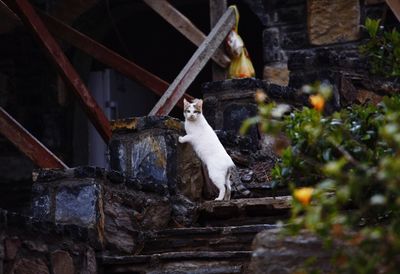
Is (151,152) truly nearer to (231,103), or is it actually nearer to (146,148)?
(146,148)

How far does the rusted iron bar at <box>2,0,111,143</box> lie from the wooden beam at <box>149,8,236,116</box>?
0.45 metres

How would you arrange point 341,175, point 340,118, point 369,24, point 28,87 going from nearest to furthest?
point 341,175
point 340,118
point 369,24
point 28,87

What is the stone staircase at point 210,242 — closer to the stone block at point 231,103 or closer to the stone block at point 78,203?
the stone block at point 78,203

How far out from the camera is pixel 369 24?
3.67 meters

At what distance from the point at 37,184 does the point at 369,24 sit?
2.36 metres

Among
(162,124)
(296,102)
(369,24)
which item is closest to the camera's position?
(369,24)

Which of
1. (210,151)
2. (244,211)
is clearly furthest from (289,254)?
(210,151)

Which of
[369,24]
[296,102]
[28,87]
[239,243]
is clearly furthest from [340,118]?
[28,87]

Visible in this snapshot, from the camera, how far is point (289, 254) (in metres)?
3.41

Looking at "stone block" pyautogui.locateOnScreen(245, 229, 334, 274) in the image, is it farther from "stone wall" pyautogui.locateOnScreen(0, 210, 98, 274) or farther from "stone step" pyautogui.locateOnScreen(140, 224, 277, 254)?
"stone step" pyautogui.locateOnScreen(140, 224, 277, 254)

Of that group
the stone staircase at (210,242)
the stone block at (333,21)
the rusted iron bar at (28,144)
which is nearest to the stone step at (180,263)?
the stone staircase at (210,242)

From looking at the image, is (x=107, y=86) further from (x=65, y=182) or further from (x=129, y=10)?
(x=65, y=182)

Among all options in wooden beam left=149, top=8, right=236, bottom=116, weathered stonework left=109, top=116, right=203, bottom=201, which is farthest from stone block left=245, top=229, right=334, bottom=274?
wooden beam left=149, top=8, right=236, bottom=116

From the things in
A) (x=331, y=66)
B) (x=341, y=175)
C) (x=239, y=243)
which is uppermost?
(x=331, y=66)
